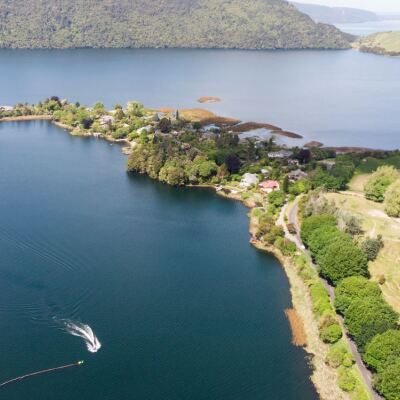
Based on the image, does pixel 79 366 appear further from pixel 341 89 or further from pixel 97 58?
pixel 97 58

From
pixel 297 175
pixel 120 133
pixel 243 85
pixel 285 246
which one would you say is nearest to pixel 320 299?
pixel 285 246

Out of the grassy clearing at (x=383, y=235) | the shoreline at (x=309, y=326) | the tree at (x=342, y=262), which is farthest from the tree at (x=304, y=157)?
the tree at (x=342, y=262)

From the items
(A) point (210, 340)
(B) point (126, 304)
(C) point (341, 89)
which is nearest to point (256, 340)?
(A) point (210, 340)

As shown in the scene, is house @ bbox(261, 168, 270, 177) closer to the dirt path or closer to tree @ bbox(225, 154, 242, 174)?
tree @ bbox(225, 154, 242, 174)

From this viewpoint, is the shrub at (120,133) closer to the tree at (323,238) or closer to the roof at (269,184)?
the roof at (269,184)

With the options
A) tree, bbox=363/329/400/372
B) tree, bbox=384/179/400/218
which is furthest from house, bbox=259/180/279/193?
tree, bbox=363/329/400/372
